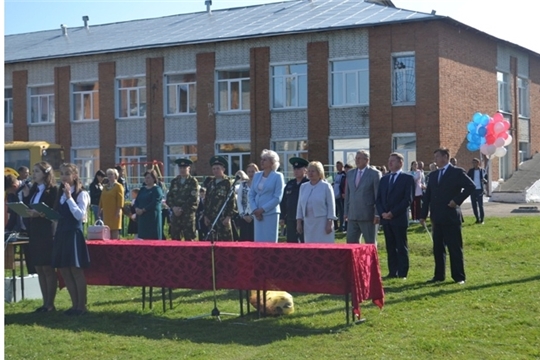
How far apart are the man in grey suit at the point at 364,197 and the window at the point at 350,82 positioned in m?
22.9

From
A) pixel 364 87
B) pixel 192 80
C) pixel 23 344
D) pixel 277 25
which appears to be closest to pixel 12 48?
pixel 192 80

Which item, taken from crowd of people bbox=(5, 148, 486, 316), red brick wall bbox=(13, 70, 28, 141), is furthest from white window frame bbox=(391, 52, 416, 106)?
crowd of people bbox=(5, 148, 486, 316)

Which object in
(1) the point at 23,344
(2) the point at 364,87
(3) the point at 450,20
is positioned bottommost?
(1) the point at 23,344

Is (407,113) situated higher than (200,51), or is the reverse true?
(200,51)

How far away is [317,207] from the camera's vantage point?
1236 cm

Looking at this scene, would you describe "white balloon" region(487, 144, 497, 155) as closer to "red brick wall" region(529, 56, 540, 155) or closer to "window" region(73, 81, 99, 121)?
"red brick wall" region(529, 56, 540, 155)

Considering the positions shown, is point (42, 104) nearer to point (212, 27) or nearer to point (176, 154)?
point (176, 154)

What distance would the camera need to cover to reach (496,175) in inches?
1606

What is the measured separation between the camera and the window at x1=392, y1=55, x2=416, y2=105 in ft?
117

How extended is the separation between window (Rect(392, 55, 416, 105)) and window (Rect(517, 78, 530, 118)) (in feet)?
32.6

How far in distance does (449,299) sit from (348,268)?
2309 mm

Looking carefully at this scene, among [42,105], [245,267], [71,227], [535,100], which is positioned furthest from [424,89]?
[245,267]

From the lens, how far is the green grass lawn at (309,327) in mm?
9234

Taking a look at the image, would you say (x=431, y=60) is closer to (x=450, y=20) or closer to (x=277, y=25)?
(x=450, y=20)
